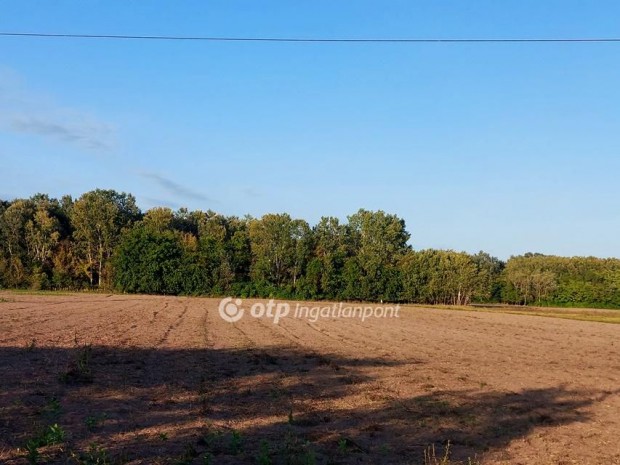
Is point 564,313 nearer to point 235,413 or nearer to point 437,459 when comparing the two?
point 235,413

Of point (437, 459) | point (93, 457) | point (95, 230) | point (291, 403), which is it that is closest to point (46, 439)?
point (93, 457)

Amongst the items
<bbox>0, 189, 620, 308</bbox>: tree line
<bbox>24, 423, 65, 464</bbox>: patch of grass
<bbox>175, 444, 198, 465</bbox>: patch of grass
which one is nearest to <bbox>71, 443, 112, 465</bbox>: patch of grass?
<bbox>24, 423, 65, 464</bbox>: patch of grass

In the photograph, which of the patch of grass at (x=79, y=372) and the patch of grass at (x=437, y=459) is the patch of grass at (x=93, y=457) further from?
the patch of grass at (x=79, y=372)

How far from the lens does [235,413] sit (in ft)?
36.0

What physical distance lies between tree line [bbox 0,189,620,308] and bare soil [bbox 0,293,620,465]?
6666cm

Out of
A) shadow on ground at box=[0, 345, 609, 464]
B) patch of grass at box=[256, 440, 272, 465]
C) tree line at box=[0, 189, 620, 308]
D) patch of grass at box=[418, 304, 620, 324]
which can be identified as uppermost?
tree line at box=[0, 189, 620, 308]

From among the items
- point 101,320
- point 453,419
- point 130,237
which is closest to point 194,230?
point 130,237

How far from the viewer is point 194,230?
121 metres

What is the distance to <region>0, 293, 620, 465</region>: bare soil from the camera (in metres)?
8.67

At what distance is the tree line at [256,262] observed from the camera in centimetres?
8944

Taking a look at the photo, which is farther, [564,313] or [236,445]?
[564,313]

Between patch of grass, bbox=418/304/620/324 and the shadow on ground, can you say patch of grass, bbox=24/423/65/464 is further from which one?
patch of grass, bbox=418/304/620/324

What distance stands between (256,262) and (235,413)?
85302 millimetres

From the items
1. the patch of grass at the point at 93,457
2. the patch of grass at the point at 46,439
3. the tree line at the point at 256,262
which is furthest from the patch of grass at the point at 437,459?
the tree line at the point at 256,262
